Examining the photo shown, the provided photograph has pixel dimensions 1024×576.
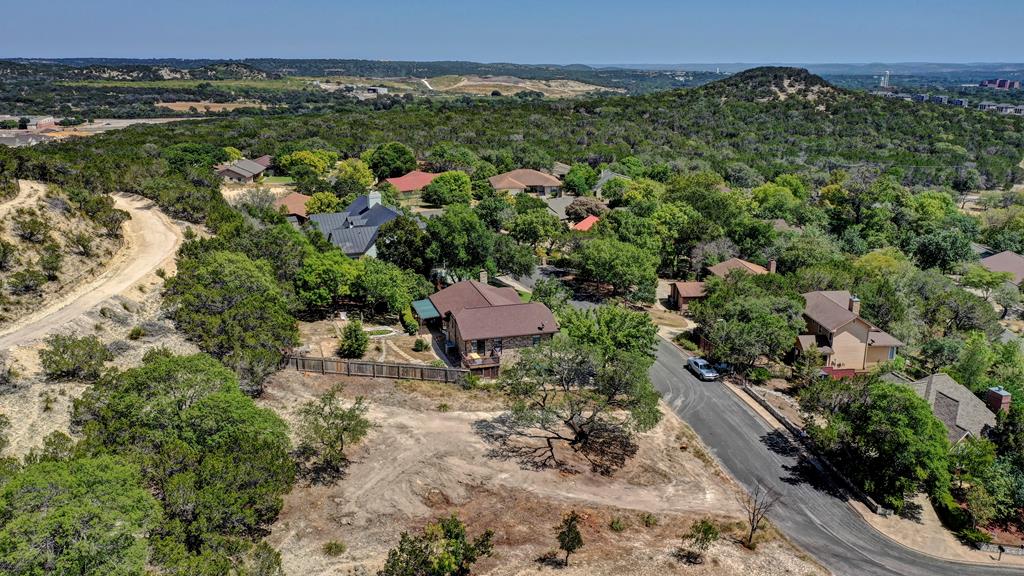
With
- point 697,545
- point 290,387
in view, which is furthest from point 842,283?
point 290,387

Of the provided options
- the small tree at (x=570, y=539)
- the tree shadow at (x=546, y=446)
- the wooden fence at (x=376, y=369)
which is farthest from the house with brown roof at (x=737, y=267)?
the small tree at (x=570, y=539)

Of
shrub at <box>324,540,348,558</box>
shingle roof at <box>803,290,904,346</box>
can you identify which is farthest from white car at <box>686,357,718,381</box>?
shrub at <box>324,540,348,558</box>

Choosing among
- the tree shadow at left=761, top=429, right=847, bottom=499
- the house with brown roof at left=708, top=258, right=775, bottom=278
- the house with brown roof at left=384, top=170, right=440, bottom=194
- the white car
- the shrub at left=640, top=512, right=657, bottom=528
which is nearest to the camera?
the shrub at left=640, top=512, right=657, bottom=528

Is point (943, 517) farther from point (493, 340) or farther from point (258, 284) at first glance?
point (258, 284)

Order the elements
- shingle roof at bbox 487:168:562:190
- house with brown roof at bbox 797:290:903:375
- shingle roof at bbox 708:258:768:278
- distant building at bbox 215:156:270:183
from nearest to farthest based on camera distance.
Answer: house with brown roof at bbox 797:290:903:375, shingle roof at bbox 708:258:768:278, distant building at bbox 215:156:270:183, shingle roof at bbox 487:168:562:190

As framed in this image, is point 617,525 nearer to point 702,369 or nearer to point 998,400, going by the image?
point 702,369

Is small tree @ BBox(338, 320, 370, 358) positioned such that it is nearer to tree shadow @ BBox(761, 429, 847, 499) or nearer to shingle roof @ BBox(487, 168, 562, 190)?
tree shadow @ BBox(761, 429, 847, 499)

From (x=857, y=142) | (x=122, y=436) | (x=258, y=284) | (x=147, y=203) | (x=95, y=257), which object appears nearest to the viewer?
(x=122, y=436)
